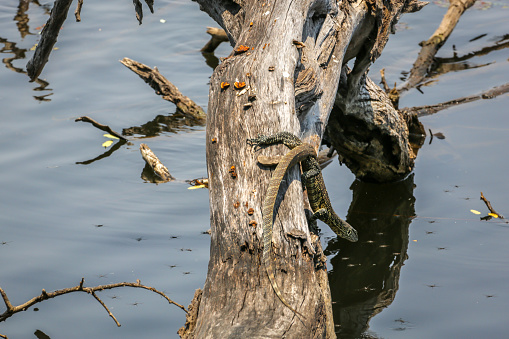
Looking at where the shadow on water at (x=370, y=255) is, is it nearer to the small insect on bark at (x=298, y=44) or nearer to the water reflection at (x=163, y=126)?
the small insect on bark at (x=298, y=44)

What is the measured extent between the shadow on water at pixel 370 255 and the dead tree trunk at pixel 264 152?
1651mm

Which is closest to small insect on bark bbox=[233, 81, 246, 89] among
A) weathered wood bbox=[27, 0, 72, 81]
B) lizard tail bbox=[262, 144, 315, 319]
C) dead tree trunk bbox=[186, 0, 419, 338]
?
dead tree trunk bbox=[186, 0, 419, 338]

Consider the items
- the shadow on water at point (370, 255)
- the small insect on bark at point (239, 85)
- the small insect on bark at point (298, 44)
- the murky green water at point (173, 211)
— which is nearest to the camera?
the small insect on bark at point (239, 85)

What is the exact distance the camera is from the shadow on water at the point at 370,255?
5.01 metres

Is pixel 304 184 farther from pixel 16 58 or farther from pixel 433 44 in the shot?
pixel 16 58

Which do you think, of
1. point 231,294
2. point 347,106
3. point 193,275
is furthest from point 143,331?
point 347,106

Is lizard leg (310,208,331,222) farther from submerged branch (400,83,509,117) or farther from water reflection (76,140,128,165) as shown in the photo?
submerged branch (400,83,509,117)

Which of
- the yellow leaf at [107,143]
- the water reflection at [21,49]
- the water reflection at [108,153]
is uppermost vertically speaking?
the water reflection at [21,49]

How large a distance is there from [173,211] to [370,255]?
223 centimetres

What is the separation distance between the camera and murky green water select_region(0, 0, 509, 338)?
4898 millimetres

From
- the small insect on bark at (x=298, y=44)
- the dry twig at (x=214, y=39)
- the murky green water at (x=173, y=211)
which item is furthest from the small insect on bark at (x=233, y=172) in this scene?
the dry twig at (x=214, y=39)

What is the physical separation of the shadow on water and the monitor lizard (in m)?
0.51

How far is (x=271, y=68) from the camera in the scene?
3861mm

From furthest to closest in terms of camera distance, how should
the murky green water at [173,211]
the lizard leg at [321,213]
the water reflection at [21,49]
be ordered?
1. the water reflection at [21,49]
2. the murky green water at [173,211]
3. the lizard leg at [321,213]
